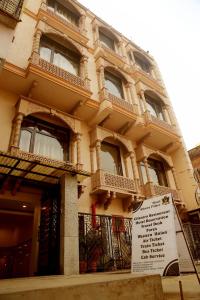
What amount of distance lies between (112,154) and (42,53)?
6.92 metres

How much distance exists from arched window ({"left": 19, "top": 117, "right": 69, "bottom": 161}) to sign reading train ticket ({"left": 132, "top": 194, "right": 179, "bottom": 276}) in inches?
236

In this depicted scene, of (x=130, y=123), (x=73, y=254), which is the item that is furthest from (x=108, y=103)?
(x=73, y=254)

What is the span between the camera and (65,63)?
13.3 meters

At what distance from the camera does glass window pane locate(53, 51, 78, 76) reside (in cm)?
1289

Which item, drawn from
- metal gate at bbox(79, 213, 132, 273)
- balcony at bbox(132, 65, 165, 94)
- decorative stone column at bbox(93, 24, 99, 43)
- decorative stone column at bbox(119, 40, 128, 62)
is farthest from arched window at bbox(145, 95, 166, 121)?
metal gate at bbox(79, 213, 132, 273)

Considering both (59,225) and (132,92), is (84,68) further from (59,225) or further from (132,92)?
(59,225)

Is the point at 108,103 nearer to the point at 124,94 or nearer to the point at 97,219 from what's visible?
the point at 124,94

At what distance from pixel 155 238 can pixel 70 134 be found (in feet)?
25.8

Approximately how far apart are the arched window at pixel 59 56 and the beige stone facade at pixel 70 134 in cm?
7

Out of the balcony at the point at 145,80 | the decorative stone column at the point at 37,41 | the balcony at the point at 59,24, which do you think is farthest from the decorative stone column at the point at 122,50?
the decorative stone column at the point at 37,41

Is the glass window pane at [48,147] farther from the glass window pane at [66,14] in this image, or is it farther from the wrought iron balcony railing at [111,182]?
the glass window pane at [66,14]

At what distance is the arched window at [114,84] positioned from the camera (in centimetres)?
1523

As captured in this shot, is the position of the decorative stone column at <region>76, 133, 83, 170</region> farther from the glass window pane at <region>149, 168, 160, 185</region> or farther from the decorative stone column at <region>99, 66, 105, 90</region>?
the glass window pane at <region>149, 168, 160, 185</region>

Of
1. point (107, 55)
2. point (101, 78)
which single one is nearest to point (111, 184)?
point (101, 78)
